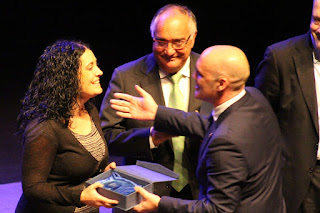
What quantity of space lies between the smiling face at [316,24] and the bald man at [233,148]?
0.71 meters

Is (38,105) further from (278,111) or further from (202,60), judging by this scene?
(278,111)

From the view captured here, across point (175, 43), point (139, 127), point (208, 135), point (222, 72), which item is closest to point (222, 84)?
point (222, 72)

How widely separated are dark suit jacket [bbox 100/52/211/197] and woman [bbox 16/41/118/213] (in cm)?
12

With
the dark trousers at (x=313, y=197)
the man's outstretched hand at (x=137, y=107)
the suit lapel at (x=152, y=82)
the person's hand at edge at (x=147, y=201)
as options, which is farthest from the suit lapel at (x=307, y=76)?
A: the person's hand at edge at (x=147, y=201)

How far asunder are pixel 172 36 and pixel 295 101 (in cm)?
81

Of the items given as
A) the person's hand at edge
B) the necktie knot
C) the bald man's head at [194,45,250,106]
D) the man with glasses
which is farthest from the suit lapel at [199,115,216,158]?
the necktie knot

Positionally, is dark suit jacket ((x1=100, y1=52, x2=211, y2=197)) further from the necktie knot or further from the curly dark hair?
the curly dark hair

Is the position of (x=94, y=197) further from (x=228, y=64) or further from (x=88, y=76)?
(x=228, y=64)

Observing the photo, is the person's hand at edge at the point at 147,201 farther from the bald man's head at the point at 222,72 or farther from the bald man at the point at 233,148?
the bald man's head at the point at 222,72

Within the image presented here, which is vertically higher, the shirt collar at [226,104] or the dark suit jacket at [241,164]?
the shirt collar at [226,104]

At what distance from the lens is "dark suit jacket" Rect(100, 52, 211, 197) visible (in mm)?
2730

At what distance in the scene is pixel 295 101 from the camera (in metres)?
2.87

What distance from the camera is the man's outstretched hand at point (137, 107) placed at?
2512mm

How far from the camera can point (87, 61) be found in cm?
262
